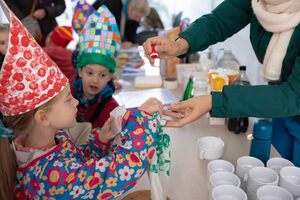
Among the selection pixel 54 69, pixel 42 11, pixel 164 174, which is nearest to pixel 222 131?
pixel 164 174

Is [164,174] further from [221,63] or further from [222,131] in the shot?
[221,63]

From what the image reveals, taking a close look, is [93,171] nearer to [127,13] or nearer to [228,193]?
[228,193]

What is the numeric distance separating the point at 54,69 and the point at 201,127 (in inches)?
28.5

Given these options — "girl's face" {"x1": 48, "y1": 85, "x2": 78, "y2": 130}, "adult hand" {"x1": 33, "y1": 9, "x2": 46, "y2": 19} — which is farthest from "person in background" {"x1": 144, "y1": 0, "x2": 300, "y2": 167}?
"adult hand" {"x1": 33, "y1": 9, "x2": 46, "y2": 19}

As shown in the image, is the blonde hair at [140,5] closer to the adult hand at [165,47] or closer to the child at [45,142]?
the adult hand at [165,47]

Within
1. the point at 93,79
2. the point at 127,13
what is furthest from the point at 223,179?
the point at 127,13

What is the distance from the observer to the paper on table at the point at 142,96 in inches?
63.9

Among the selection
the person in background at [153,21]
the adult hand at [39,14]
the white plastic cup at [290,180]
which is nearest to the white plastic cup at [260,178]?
the white plastic cup at [290,180]

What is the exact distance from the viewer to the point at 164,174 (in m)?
0.95

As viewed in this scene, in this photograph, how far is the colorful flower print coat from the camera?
81 centimetres

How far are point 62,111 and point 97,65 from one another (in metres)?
0.59

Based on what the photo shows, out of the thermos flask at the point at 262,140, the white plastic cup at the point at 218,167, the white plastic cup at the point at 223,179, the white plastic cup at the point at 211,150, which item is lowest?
the white plastic cup at the point at 211,150

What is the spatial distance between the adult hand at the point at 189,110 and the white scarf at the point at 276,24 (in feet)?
0.87

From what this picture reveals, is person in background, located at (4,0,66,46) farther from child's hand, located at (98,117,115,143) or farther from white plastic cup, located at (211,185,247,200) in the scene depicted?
white plastic cup, located at (211,185,247,200)
